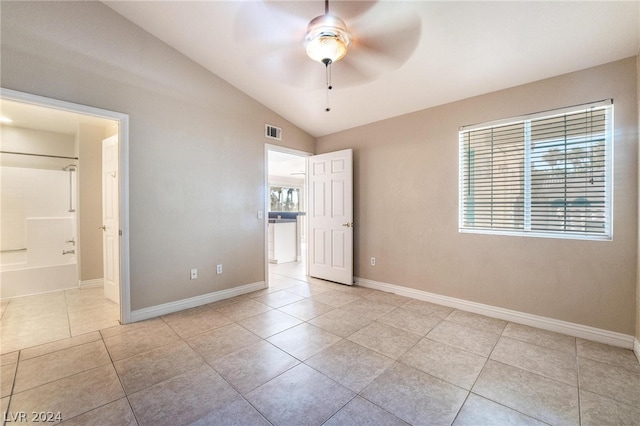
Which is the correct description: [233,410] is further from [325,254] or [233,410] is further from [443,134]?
[443,134]

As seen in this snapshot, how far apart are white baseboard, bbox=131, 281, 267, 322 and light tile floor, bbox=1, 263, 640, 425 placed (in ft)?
0.52

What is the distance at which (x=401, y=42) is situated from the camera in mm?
2492

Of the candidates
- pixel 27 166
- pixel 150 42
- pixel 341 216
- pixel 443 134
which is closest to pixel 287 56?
pixel 150 42

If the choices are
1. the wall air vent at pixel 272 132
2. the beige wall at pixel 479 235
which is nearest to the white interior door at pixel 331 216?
the beige wall at pixel 479 235

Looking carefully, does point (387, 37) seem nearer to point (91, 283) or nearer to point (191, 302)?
point (191, 302)

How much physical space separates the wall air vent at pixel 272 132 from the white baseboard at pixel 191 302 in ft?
7.42

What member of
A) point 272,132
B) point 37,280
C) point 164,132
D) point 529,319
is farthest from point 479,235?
point 37,280

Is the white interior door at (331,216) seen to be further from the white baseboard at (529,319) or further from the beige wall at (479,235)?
the white baseboard at (529,319)

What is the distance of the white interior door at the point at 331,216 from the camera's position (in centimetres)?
425

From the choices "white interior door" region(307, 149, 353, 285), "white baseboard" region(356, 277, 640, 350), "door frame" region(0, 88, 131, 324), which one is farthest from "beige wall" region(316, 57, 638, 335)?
"door frame" region(0, 88, 131, 324)

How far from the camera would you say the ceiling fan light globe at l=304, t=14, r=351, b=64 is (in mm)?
1994

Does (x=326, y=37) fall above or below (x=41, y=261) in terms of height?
above

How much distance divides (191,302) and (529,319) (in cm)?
383

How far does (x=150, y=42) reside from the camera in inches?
117
